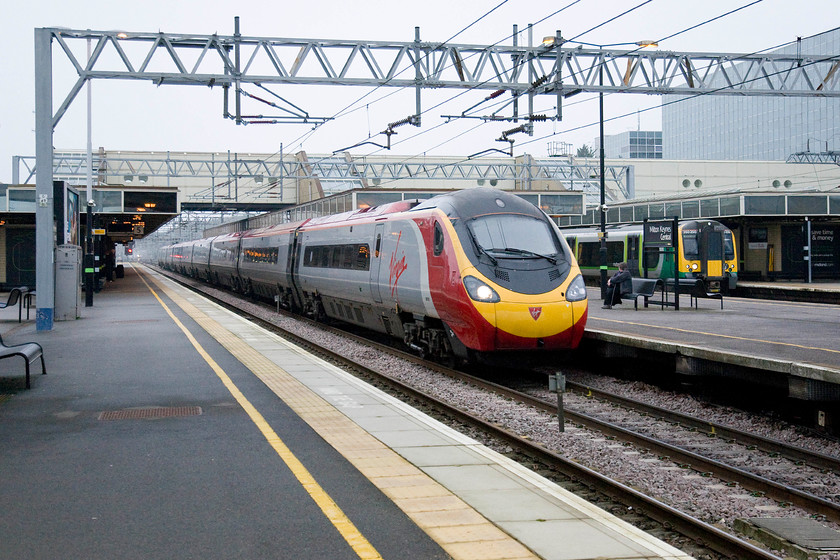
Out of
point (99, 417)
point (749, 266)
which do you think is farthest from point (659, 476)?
point (749, 266)

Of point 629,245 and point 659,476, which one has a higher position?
point 629,245

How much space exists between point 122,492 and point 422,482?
236cm

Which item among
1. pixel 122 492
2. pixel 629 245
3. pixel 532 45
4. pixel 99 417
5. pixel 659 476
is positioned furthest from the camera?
pixel 629 245

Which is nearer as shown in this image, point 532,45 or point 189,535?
point 189,535

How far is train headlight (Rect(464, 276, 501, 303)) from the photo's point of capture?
41.3ft

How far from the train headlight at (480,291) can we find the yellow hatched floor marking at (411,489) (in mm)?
2967

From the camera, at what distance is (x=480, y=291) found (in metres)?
12.6

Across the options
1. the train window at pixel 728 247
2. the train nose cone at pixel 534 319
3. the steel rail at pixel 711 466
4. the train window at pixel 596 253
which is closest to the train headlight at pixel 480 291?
the train nose cone at pixel 534 319

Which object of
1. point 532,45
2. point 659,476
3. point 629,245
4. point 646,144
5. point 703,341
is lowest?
point 659,476

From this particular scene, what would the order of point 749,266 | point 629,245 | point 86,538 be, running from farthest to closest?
point 749,266 < point 629,245 < point 86,538

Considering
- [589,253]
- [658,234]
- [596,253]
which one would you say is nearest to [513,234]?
[658,234]

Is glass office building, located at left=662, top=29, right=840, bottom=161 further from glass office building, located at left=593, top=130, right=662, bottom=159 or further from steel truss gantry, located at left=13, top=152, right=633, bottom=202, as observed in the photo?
steel truss gantry, located at left=13, top=152, right=633, bottom=202

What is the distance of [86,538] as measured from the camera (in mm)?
5363

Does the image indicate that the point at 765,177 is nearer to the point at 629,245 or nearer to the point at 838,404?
the point at 629,245
